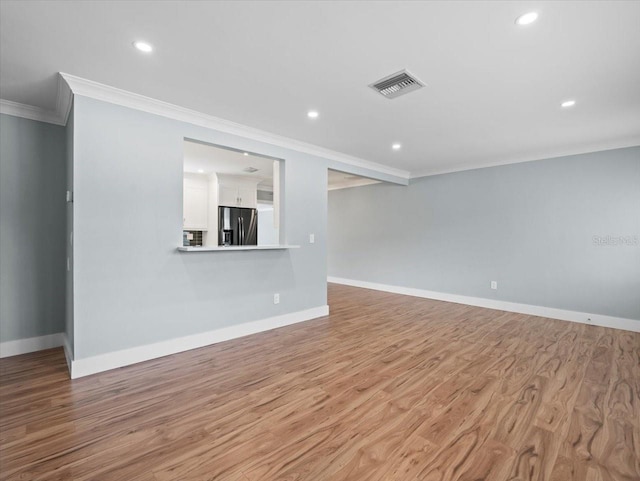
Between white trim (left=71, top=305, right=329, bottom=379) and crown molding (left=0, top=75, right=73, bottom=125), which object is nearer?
white trim (left=71, top=305, right=329, bottom=379)

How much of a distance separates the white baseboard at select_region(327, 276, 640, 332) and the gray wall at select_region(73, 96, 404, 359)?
3.78 metres

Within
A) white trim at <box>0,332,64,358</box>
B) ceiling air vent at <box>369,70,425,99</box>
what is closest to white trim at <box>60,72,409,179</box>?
ceiling air vent at <box>369,70,425,99</box>

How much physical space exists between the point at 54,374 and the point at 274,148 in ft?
10.8

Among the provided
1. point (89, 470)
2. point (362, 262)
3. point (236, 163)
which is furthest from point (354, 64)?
point (362, 262)

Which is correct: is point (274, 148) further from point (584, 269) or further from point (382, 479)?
point (584, 269)

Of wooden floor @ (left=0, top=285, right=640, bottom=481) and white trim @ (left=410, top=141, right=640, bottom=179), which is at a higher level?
white trim @ (left=410, top=141, right=640, bottom=179)

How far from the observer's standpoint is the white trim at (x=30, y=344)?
10.1 ft

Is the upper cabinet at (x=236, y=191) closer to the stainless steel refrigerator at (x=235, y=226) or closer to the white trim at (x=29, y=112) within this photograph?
the stainless steel refrigerator at (x=235, y=226)

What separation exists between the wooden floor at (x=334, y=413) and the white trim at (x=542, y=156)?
2744 millimetres

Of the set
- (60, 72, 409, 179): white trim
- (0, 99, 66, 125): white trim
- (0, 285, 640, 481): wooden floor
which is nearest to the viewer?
(0, 285, 640, 481): wooden floor

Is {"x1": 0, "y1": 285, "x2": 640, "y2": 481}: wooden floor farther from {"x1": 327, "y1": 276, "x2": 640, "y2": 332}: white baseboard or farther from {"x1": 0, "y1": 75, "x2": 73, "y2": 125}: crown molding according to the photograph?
{"x1": 0, "y1": 75, "x2": 73, "y2": 125}: crown molding

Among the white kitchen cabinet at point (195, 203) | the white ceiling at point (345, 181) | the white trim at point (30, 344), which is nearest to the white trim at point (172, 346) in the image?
the white trim at point (30, 344)

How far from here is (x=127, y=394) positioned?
2340 mm

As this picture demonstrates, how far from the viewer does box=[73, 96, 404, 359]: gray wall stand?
266 centimetres
